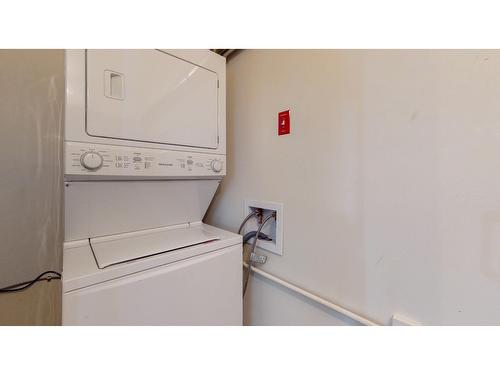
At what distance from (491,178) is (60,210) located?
2.38 m

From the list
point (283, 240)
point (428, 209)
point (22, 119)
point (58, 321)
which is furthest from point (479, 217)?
point (22, 119)

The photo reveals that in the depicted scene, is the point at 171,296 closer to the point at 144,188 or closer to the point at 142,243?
the point at 142,243

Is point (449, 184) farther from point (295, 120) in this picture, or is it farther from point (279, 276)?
point (279, 276)

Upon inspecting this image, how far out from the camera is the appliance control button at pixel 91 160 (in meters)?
0.91

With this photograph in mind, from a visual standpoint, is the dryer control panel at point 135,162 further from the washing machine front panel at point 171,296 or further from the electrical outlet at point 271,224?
the washing machine front panel at point 171,296

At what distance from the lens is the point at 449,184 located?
736 mm

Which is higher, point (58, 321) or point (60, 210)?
point (60, 210)

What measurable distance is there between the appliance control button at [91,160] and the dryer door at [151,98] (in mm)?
94

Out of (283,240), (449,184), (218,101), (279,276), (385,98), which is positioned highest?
(218,101)

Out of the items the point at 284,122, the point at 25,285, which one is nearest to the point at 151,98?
the point at 284,122

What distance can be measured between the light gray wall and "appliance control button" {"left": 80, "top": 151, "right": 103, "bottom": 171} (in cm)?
88

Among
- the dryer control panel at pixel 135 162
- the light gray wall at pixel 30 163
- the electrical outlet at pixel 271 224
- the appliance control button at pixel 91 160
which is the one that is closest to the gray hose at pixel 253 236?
the electrical outlet at pixel 271 224

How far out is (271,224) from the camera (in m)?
1.43

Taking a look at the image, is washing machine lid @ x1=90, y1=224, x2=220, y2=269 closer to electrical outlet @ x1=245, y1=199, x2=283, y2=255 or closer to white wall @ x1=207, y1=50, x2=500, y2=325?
electrical outlet @ x1=245, y1=199, x2=283, y2=255
